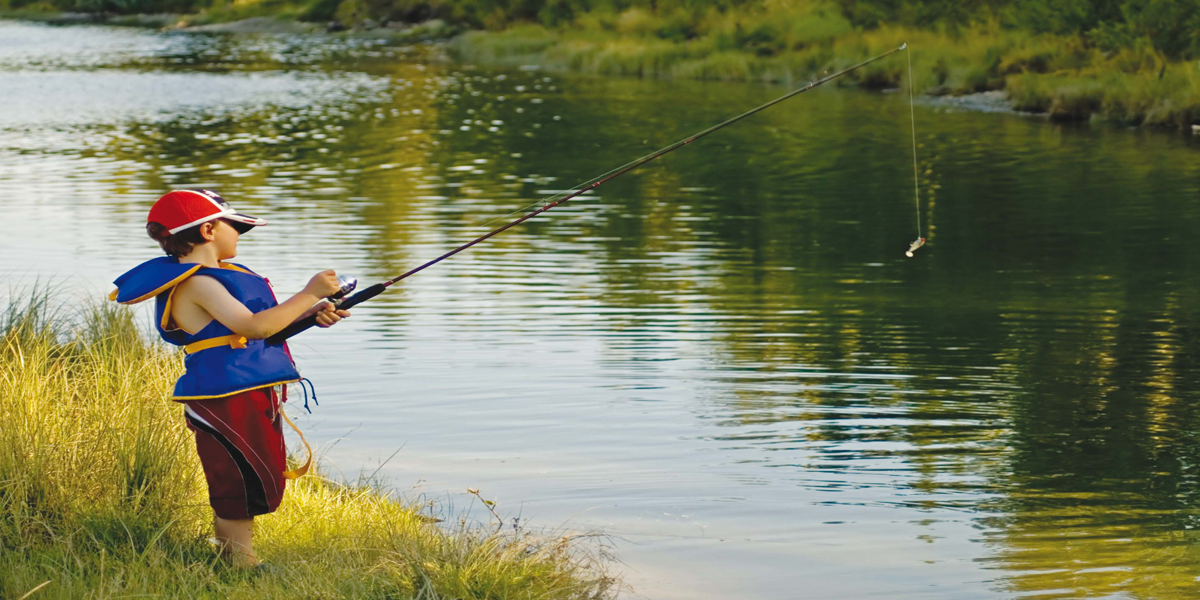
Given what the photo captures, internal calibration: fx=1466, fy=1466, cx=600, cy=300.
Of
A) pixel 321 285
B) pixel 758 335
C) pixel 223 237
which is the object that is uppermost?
pixel 223 237

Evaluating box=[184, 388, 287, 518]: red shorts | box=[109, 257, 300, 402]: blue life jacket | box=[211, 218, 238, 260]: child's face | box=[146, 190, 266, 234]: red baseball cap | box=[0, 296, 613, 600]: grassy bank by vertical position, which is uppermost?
box=[146, 190, 266, 234]: red baseball cap

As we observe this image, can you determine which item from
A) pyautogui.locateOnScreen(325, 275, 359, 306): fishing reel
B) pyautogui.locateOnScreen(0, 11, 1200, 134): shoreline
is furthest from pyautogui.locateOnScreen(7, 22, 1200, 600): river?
pyautogui.locateOnScreen(325, 275, 359, 306): fishing reel

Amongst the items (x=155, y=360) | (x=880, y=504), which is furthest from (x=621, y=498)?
(x=155, y=360)

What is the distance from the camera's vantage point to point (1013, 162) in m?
19.2

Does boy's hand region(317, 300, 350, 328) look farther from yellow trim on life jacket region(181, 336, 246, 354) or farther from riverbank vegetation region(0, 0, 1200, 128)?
riverbank vegetation region(0, 0, 1200, 128)

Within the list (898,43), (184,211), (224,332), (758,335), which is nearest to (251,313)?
(224,332)

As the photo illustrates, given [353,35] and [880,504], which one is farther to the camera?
[353,35]

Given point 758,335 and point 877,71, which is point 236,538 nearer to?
point 758,335

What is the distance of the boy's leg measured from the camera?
13.9 feet

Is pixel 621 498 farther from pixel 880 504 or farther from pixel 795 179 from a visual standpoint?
pixel 795 179

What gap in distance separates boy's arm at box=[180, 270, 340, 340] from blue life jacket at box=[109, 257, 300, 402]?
55mm

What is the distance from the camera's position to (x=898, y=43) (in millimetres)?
34219

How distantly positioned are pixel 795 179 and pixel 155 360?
12901 mm

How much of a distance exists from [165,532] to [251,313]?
35.7 inches
